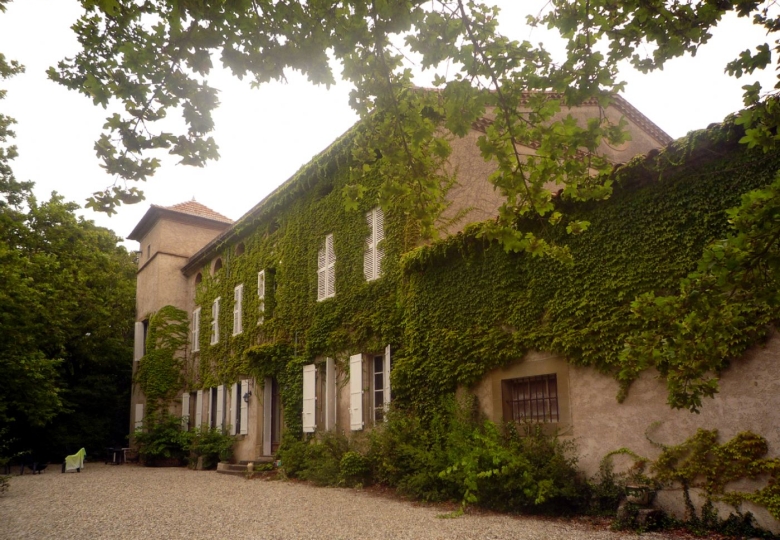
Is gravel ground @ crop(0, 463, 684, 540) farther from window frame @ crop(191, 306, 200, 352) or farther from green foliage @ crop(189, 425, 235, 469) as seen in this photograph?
window frame @ crop(191, 306, 200, 352)

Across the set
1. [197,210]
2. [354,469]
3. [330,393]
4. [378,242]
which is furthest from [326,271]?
[197,210]

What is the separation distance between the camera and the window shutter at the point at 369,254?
43.4 ft

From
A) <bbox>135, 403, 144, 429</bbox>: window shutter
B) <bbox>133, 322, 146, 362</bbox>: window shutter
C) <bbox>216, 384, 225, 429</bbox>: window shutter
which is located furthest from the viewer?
<bbox>133, 322, 146, 362</bbox>: window shutter

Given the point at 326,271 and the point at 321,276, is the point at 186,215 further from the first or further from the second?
the point at 326,271

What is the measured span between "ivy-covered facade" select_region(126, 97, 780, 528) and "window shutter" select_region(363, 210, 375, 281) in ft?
0.13

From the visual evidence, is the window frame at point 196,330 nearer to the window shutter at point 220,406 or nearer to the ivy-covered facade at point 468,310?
the ivy-covered facade at point 468,310

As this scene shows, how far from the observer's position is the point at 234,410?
18.0 m

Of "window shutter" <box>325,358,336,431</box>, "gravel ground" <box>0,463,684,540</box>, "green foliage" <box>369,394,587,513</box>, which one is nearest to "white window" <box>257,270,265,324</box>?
"window shutter" <box>325,358,336,431</box>

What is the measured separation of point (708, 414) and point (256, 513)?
5.82 m

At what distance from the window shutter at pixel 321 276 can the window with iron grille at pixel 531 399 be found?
6128 mm

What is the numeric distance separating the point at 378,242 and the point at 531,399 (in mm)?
4984

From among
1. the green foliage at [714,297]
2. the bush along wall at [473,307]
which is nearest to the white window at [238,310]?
the bush along wall at [473,307]

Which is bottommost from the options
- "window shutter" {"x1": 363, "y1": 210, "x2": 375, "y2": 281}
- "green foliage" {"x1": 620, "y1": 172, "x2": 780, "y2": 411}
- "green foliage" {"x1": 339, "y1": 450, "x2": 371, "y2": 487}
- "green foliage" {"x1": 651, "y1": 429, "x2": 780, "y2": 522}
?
"green foliage" {"x1": 339, "y1": 450, "x2": 371, "y2": 487}

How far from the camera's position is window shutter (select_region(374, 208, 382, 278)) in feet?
42.6
